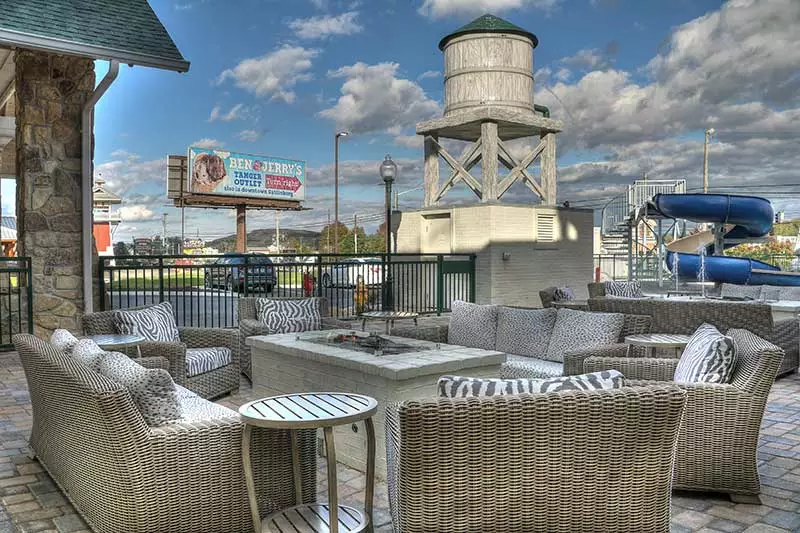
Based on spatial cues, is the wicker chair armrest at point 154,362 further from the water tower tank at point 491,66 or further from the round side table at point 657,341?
the water tower tank at point 491,66

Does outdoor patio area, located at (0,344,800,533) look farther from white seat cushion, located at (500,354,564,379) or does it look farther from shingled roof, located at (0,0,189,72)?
shingled roof, located at (0,0,189,72)

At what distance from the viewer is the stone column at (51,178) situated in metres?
7.52

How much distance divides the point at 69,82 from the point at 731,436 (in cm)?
735

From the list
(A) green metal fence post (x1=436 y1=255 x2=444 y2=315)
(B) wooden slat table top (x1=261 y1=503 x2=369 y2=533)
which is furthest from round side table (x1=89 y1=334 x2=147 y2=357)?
(A) green metal fence post (x1=436 y1=255 x2=444 y2=315)

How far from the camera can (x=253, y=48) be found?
131 feet

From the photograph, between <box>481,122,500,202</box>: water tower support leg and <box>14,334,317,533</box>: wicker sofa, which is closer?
<box>14,334,317,533</box>: wicker sofa

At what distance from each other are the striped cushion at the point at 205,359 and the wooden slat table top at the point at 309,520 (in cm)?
266

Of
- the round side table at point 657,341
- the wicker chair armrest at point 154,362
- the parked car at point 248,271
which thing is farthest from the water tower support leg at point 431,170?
the wicker chair armrest at point 154,362

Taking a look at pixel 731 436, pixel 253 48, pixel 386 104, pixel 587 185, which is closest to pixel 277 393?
pixel 731 436

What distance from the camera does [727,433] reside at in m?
3.47

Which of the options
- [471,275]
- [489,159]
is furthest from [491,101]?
[471,275]

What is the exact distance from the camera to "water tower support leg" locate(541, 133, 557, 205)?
13.6 meters

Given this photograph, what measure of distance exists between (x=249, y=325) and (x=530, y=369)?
8.51 feet

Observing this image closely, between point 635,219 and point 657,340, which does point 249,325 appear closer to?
point 657,340
